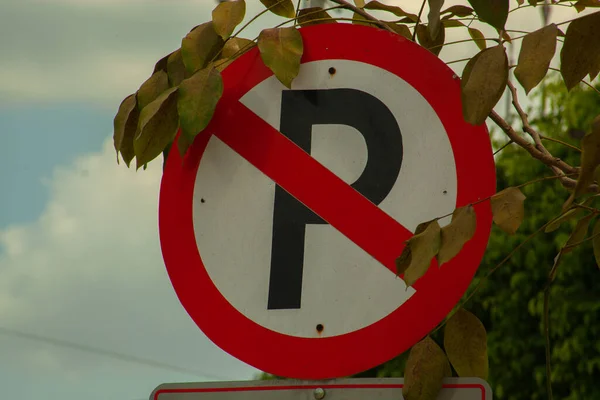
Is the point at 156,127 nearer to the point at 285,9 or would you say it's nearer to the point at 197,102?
the point at 197,102

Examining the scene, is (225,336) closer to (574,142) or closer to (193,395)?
(193,395)

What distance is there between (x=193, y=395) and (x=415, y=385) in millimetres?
374

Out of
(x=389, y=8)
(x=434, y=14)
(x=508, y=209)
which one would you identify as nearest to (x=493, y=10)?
(x=434, y=14)

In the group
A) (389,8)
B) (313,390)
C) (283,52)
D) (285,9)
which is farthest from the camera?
(389,8)

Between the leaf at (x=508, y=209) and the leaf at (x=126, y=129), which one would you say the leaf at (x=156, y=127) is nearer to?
the leaf at (x=126, y=129)

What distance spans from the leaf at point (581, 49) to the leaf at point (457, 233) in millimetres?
242

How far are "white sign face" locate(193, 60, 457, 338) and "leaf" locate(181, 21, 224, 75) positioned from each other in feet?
0.32

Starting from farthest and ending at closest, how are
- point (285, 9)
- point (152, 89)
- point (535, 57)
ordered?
point (285, 9) → point (152, 89) → point (535, 57)

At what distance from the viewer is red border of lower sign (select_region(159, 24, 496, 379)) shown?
1.76 metres

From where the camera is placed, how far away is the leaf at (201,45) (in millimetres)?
1878

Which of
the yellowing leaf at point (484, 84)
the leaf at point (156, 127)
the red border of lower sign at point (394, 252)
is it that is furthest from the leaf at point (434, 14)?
the leaf at point (156, 127)

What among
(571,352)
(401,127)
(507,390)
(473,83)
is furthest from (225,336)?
(507,390)

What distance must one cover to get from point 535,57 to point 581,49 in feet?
0.20

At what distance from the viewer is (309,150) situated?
6.07ft
